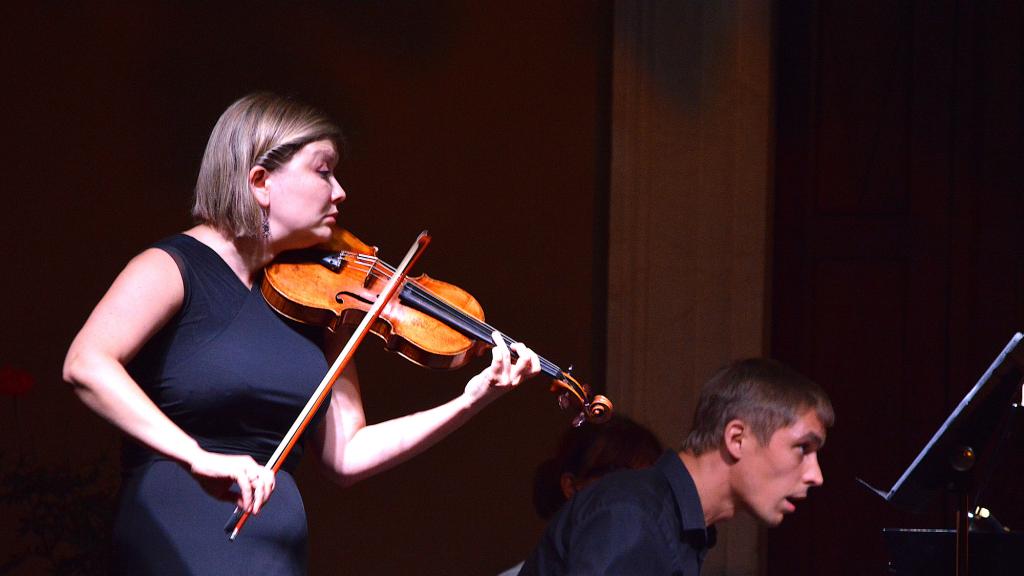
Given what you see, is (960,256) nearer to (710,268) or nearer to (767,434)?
(710,268)

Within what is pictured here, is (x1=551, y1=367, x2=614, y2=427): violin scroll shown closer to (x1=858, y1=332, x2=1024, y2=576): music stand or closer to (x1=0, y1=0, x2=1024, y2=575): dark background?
(x1=858, y1=332, x2=1024, y2=576): music stand

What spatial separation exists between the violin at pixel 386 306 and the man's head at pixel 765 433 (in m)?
0.18

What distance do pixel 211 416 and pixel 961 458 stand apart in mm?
1291

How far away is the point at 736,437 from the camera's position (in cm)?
201

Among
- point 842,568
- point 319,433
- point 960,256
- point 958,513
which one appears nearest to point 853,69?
point 960,256

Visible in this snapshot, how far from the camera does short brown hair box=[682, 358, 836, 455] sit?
2025 mm

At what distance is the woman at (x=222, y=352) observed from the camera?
1.70 meters

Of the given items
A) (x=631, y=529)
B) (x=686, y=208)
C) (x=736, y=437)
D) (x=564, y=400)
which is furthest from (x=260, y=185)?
(x=686, y=208)

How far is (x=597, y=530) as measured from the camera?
1776 millimetres

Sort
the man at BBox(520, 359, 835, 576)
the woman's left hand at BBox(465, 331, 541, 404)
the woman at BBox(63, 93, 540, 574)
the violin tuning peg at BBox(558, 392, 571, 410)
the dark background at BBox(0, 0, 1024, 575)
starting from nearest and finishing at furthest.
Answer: the woman at BBox(63, 93, 540, 574) → the man at BBox(520, 359, 835, 576) → the woman's left hand at BBox(465, 331, 541, 404) → the violin tuning peg at BBox(558, 392, 571, 410) → the dark background at BBox(0, 0, 1024, 575)

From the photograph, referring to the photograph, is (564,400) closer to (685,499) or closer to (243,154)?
(685,499)

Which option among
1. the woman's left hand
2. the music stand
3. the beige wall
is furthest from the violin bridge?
the beige wall

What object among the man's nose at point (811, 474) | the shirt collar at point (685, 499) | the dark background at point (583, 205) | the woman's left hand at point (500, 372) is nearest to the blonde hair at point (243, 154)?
the woman's left hand at point (500, 372)

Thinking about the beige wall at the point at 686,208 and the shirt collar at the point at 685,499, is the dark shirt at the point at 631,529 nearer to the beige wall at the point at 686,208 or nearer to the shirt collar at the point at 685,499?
the shirt collar at the point at 685,499
